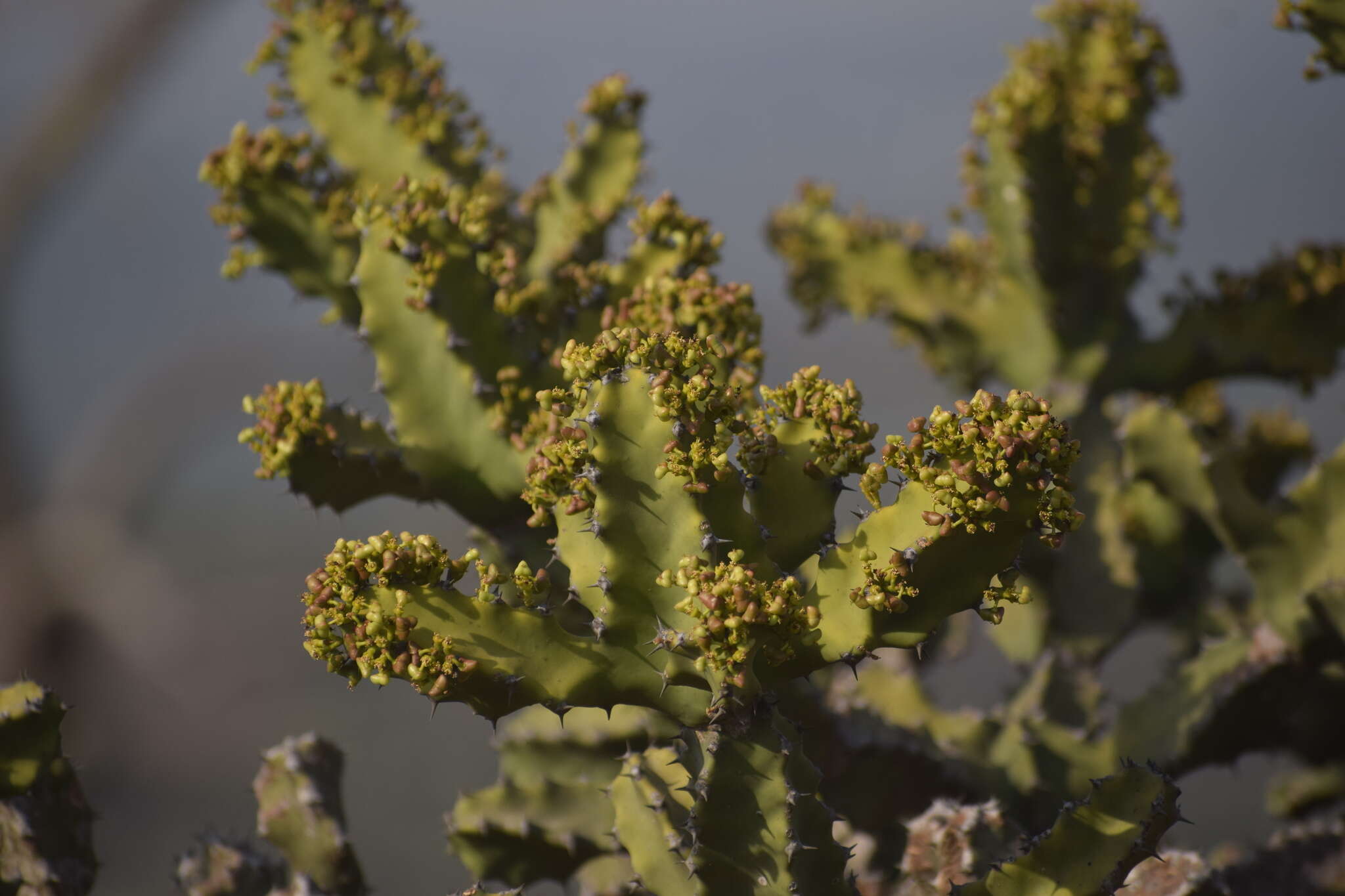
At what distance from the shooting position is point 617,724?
2.38 m

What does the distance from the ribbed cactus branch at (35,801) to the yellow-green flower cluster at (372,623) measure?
0.79 metres

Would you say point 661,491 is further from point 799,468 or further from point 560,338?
point 560,338

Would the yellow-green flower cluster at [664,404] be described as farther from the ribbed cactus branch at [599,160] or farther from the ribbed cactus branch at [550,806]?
the ribbed cactus branch at [599,160]

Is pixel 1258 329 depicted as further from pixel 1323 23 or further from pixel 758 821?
pixel 758 821

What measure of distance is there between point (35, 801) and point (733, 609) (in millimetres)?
1402

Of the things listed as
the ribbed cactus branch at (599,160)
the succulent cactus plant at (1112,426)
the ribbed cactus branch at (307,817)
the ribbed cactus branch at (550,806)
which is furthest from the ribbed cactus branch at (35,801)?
the succulent cactus plant at (1112,426)

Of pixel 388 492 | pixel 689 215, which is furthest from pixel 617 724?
pixel 689 215

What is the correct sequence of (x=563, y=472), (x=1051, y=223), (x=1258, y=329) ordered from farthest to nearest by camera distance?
(x=1051, y=223)
(x=1258, y=329)
(x=563, y=472)

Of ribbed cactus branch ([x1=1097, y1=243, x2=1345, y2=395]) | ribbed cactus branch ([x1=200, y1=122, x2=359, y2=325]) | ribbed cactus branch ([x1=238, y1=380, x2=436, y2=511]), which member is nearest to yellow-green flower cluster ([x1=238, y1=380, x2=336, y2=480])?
ribbed cactus branch ([x1=238, y1=380, x2=436, y2=511])

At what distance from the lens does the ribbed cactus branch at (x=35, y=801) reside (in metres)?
1.92

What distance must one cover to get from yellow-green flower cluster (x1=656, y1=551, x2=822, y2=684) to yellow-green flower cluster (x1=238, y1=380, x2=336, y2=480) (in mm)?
822

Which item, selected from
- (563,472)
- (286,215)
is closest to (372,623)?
(563,472)

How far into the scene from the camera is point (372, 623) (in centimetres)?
143

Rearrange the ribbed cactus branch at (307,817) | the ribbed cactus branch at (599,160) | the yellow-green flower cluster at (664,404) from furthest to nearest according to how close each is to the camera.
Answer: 1. the ribbed cactus branch at (599,160)
2. the ribbed cactus branch at (307,817)
3. the yellow-green flower cluster at (664,404)
